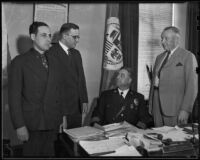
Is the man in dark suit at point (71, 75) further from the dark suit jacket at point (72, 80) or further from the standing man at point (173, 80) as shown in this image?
the standing man at point (173, 80)

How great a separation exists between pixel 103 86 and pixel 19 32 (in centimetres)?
69

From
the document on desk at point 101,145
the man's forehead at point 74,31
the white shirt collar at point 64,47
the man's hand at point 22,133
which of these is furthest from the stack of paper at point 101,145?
the man's forehead at point 74,31

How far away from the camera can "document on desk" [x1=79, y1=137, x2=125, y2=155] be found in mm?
1514

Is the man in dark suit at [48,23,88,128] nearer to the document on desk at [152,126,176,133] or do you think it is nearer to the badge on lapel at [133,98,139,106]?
the badge on lapel at [133,98,139,106]

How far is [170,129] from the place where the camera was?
6.16 feet

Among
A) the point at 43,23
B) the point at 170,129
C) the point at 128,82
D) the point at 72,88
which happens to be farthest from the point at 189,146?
the point at 43,23

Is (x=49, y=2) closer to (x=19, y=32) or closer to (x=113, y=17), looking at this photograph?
(x=19, y=32)

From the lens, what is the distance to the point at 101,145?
159cm

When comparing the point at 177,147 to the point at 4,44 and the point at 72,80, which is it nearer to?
the point at 72,80

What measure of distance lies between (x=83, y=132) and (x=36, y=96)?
0.39m

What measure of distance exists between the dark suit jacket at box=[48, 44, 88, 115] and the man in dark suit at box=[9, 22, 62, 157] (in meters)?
0.05

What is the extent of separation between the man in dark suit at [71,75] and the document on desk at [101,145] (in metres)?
0.28

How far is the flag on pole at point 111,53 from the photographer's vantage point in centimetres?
194

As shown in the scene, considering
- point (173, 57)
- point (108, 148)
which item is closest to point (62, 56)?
point (108, 148)
